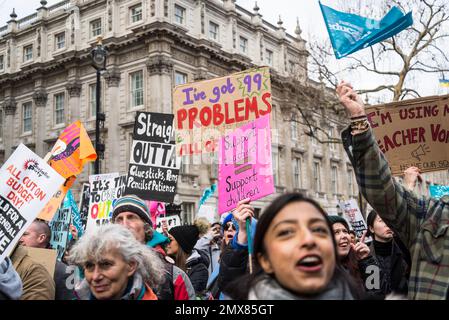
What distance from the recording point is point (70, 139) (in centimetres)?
733

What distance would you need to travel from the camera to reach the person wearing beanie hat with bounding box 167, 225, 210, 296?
5359mm

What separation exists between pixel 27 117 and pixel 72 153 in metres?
26.1

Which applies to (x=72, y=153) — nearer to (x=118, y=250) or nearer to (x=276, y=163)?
(x=118, y=250)

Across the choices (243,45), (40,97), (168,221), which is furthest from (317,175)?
(168,221)

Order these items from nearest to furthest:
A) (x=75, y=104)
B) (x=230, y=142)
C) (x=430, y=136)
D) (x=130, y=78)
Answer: (x=430, y=136) → (x=230, y=142) → (x=130, y=78) → (x=75, y=104)

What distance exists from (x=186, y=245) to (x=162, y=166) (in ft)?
5.65

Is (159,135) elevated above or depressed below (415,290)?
above

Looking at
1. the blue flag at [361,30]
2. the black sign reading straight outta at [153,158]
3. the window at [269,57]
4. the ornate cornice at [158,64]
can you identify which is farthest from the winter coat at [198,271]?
the window at [269,57]

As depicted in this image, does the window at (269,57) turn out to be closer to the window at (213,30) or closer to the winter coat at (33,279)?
the window at (213,30)

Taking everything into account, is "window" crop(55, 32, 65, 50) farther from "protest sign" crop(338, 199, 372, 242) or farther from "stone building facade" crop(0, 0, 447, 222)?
"protest sign" crop(338, 199, 372, 242)

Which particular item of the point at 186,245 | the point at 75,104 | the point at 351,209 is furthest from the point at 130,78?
the point at 186,245

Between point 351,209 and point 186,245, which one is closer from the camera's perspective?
point 186,245

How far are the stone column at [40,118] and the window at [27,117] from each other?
1.07 m

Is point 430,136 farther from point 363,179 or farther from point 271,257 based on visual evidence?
point 271,257
